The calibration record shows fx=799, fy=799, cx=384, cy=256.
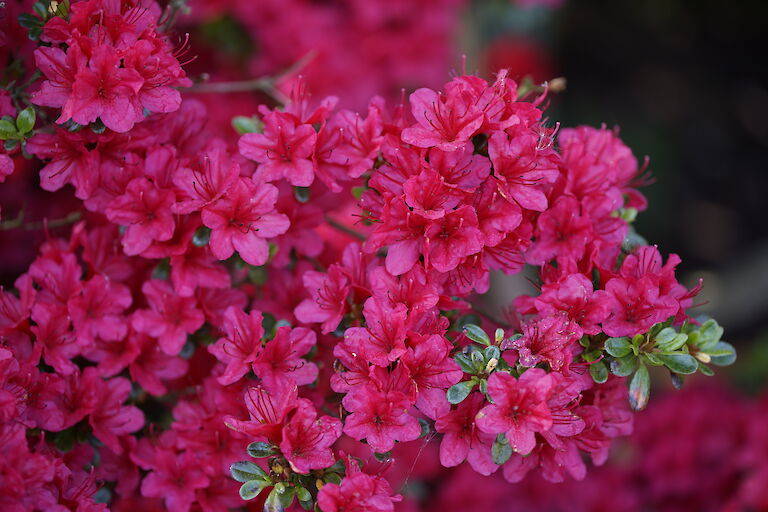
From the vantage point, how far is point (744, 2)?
3.45m

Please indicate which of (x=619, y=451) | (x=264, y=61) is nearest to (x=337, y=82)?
(x=264, y=61)

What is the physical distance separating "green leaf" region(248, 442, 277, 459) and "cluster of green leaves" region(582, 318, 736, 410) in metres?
0.45

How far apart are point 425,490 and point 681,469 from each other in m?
0.60

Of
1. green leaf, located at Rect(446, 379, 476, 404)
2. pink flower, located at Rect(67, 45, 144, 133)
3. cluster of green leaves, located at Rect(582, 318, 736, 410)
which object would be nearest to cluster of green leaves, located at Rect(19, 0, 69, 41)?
pink flower, located at Rect(67, 45, 144, 133)

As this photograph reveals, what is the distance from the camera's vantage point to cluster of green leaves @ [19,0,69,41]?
117 centimetres

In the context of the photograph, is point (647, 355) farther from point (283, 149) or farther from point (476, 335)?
point (283, 149)

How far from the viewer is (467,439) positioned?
3.66 ft

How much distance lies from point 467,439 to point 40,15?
2.93ft

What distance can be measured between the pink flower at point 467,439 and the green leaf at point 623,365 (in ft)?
0.61

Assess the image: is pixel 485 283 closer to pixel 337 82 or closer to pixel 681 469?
pixel 681 469

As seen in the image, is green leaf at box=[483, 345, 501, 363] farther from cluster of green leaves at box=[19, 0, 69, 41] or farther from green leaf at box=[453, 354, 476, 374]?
cluster of green leaves at box=[19, 0, 69, 41]

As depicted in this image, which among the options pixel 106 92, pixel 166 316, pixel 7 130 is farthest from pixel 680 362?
pixel 7 130

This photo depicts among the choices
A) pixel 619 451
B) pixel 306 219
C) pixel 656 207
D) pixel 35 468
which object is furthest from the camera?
pixel 656 207

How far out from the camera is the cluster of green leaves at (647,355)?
110 cm
